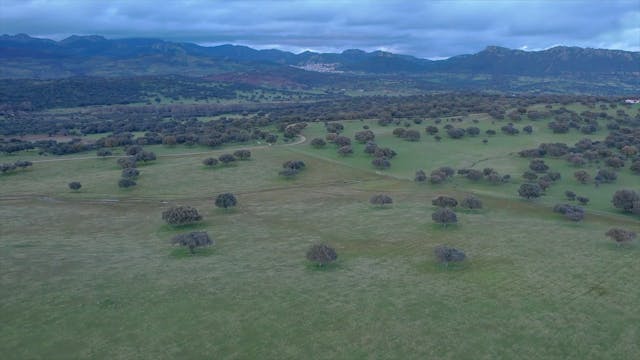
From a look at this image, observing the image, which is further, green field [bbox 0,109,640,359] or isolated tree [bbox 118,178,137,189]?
isolated tree [bbox 118,178,137,189]

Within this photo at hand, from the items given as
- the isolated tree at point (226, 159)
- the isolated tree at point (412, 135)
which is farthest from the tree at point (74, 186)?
the isolated tree at point (412, 135)

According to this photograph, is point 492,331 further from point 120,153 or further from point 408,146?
point 120,153

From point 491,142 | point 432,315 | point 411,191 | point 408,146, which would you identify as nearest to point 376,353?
point 432,315

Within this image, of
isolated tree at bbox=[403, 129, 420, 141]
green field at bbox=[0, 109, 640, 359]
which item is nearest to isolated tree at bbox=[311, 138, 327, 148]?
isolated tree at bbox=[403, 129, 420, 141]

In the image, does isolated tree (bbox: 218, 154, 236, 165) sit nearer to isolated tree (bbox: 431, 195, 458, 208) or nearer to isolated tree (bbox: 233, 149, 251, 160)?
isolated tree (bbox: 233, 149, 251, 160)

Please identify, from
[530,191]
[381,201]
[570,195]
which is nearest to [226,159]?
[381,201]
